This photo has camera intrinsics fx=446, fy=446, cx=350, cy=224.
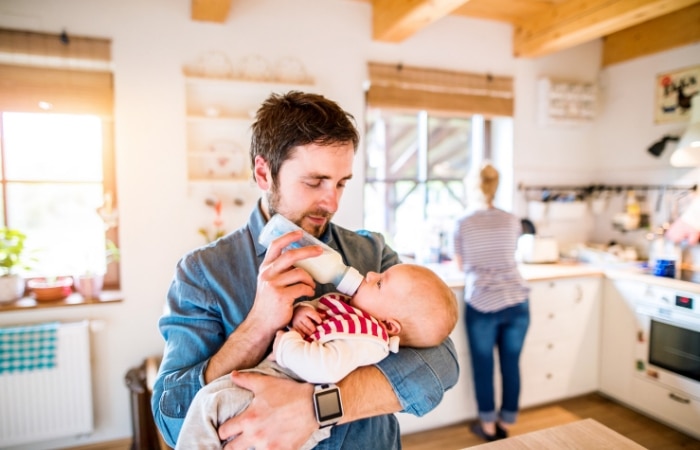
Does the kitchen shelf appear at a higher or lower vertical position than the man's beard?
higher

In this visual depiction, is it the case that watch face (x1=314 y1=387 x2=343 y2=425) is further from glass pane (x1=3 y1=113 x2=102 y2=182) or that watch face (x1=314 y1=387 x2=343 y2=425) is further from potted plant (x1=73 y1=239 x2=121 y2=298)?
glass pane (x1=3 y1=113 x2=102 y2=182)

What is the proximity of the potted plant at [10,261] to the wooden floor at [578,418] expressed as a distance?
2.27 meters

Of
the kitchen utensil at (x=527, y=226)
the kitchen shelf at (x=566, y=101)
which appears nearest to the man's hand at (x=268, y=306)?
the kitchen utensil at (x=527, y=226)

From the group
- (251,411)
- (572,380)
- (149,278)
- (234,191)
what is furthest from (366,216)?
(251,411)

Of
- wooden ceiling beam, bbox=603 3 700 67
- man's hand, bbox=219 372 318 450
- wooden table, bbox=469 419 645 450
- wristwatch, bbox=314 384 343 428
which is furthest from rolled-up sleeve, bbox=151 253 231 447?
wooden ceiling beam, bbox=603 3 700 67

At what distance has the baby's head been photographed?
1020 millimetres

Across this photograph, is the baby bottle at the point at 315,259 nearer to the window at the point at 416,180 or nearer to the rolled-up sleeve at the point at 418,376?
the rolled-up sleeve at the point at 418,376

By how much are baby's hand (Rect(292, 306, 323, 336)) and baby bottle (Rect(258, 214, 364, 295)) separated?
7 cm

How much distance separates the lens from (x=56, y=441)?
2.45 meters

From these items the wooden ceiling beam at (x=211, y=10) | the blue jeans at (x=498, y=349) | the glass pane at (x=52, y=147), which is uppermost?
the wooden ceiling beam at (x=211, y=10)

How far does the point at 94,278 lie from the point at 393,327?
209 cm

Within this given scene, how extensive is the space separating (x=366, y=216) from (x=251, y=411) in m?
2.53

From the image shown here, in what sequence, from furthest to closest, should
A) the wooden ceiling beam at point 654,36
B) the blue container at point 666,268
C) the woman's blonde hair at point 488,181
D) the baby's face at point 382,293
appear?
1. the wooden ceiling beam at point 654,36
2. the blue container at point 666,268
3. the woman's blonde hair at point 488,181
4. the baby's face at point 382,293

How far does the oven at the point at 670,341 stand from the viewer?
8.15 feet
